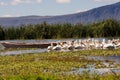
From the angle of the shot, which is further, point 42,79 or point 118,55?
point 118,55

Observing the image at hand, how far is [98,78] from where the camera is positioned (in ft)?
45.7

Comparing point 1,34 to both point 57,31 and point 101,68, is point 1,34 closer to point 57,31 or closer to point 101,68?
point 57,31

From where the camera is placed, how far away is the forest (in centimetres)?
6481

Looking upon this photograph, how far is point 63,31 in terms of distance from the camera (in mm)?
65188

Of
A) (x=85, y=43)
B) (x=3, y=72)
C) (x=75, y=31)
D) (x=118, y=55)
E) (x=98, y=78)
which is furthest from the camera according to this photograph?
(x=75, y=31)

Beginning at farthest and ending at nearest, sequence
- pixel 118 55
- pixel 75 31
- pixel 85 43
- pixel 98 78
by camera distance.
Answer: pixel 75 31 < pixel 85 43 < pixel 118 55 < pixel 98 78

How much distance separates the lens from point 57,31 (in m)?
65.7

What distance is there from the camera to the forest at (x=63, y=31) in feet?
213

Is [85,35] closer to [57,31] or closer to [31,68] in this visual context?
[57,31]

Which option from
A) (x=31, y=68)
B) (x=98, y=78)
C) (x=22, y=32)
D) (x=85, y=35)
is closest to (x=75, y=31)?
(x=85, y=35)

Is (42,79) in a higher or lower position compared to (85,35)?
higher

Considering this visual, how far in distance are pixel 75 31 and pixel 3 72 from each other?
4517 centimetres

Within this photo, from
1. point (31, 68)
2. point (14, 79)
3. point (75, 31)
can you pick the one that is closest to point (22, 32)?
point (75, 31)

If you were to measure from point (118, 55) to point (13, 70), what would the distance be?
9.57 m
